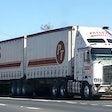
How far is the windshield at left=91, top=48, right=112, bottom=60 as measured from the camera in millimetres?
30500

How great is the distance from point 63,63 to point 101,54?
11.1 ft

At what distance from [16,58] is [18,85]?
2219 mm

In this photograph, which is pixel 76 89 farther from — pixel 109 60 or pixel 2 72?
pixel 2 72

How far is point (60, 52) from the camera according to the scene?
33.4 metres

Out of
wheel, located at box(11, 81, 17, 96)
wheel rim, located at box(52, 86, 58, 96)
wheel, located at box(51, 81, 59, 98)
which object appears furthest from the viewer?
wheel, located at box(11, 81, 17, 96)

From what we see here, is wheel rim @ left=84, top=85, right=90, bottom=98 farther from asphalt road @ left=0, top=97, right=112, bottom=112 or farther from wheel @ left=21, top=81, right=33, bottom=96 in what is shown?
wheel @ left=21, top=81, right=33, bottom=96

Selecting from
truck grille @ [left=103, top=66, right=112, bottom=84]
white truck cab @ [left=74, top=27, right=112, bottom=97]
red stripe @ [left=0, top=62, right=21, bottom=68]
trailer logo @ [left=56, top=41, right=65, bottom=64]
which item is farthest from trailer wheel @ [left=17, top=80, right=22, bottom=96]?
truck grille @ [left=103, top=66, right=112, bottom=84]

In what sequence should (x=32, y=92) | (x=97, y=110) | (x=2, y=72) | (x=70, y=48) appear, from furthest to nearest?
(x=2, y=72) < (x=32, y=92) < (x=70, y=48) < (x=97, y=110)

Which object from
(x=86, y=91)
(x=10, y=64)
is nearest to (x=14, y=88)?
(x=10, y=64)

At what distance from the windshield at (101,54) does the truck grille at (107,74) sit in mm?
628

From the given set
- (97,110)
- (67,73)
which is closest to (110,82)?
(67,73)

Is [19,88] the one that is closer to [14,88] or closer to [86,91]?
[14,88]

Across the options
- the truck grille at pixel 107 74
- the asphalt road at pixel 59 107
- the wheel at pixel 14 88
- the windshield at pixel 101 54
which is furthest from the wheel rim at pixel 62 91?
the wheel at pixel 14 88

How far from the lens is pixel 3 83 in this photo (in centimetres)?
4369
